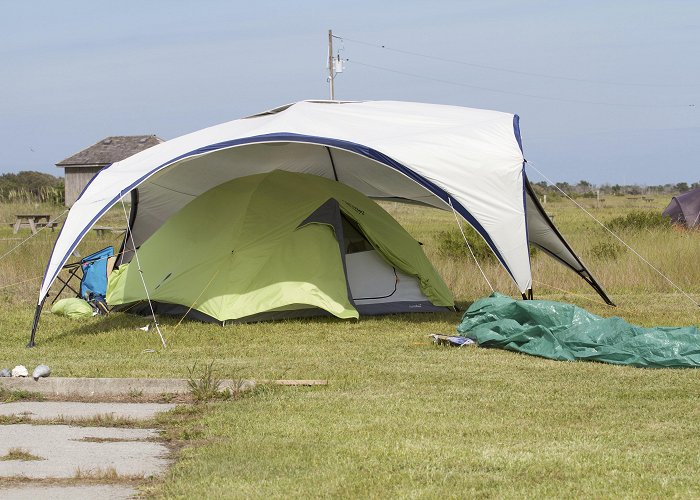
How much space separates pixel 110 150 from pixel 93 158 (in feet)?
3.77

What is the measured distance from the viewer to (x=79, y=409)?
761cm

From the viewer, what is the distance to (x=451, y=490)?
5.23 m

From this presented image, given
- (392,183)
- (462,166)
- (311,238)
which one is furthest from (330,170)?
(462,166)

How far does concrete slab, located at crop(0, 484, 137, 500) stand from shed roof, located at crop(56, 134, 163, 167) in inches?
1660

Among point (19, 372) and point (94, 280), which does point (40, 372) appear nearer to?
point (19, 372)

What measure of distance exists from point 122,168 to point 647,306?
6.99m

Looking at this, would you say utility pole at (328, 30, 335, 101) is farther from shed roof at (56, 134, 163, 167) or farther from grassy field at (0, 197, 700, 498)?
grassy field at (0, 197, 700, 498)

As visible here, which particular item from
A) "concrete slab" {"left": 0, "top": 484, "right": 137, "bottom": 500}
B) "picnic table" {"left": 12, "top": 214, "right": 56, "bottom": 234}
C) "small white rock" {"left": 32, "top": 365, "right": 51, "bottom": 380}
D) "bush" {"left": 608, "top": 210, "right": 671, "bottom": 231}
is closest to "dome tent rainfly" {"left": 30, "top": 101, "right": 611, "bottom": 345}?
"small white rock" {"left": 32, "top": 365, "right": 51, "bottom": 380}

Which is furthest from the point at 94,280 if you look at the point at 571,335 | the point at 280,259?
the point at 571,335

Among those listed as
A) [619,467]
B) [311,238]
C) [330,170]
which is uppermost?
[330,170]

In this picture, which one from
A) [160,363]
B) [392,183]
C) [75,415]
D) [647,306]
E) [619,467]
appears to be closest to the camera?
[619,467]

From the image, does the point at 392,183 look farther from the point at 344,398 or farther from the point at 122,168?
the point at 344,398

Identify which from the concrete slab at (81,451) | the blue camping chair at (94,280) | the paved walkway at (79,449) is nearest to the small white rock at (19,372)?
the paved walkway at (79,449)

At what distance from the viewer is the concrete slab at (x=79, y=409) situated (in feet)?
24.0
